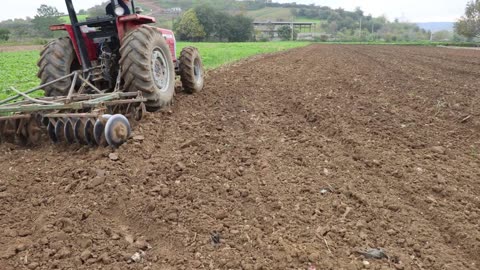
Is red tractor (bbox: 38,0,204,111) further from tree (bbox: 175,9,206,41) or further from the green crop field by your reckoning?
tree (bbox: 175,9,206,41)

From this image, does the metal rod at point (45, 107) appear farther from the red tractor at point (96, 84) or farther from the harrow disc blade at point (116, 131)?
the harrow disc blade at point (116, 131)

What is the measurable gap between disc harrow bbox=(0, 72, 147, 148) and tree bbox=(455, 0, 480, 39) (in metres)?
63.6

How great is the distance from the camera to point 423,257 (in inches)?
105

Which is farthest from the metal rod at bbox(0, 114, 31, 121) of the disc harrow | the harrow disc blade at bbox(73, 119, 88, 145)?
the harrow disc blade at bbox(73, 119, 88, 145)

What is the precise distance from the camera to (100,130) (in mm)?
4367

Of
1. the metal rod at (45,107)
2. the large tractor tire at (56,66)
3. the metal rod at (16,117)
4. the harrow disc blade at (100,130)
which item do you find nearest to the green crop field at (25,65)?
the large tractor tire at (56,66)

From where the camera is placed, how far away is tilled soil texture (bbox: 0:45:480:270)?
269 centimetres

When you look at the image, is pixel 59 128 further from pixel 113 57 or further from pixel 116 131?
pixel 113 57

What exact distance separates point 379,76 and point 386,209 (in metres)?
8.44

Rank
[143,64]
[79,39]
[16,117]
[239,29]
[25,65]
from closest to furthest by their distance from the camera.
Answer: [16,117] < [143,64] < [79,39] < [25,65] < [239,29]

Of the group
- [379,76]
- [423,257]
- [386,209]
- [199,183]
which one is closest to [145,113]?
[199,183]

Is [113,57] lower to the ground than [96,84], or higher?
higher

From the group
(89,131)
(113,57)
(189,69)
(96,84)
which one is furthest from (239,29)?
(89,131)

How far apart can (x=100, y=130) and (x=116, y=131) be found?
0.60ft
